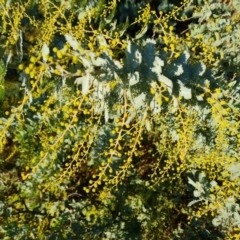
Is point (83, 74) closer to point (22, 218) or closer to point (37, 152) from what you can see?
point (37, 152)

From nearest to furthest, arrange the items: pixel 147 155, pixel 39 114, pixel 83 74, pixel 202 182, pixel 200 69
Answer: pixel 83 74, pixel 200 69, pixel 39 114, pixel 202 182, pixel 147 155

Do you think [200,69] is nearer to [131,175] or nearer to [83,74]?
[83,74]

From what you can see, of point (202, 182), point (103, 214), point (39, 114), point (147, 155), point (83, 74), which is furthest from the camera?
point (147, 155)

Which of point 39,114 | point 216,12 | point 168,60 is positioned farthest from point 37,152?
point 216,12

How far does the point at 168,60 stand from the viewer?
2.08m

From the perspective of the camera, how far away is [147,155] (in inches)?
171

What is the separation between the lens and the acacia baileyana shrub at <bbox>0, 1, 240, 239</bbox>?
2031 mm

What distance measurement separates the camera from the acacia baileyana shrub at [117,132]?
2.03 metres

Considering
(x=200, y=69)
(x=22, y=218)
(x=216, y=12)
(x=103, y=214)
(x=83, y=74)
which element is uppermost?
(x=216, y=12)

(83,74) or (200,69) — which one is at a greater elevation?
(200,69)

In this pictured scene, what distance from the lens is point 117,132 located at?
2.28 m

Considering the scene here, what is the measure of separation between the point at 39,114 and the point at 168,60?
170 cm

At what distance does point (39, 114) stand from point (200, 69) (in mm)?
1770

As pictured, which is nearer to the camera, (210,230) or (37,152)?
(37,152)
